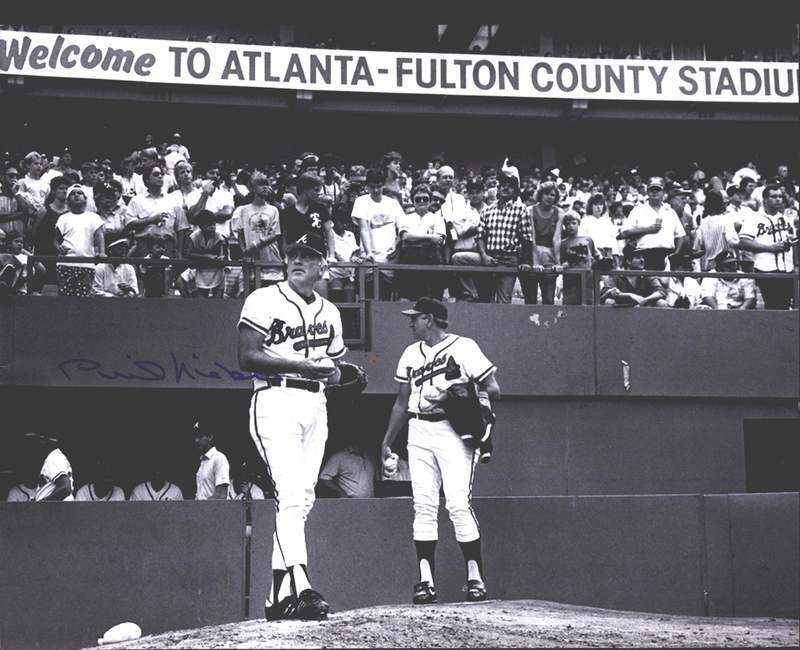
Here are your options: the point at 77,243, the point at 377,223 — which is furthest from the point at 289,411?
the point at 377,223

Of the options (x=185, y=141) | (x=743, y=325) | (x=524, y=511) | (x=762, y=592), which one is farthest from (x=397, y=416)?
(x=185, y=141)

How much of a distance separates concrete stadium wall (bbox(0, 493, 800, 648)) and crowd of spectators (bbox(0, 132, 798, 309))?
122 inches

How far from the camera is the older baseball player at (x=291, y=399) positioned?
6.63 metres

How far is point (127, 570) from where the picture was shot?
405 inches

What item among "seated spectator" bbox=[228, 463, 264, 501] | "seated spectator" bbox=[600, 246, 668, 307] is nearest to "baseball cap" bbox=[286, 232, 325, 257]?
"seated spectator" bbox=[228, 463, 264, 501]

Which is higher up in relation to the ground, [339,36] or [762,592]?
[339,36]

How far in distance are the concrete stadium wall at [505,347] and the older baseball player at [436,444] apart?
4822 millimetres

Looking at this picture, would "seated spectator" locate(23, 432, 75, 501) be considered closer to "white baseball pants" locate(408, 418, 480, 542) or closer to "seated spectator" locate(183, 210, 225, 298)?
"seated spectator" locate(183, 210, 225, 298)

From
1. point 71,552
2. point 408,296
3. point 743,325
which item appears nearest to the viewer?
point 71,552

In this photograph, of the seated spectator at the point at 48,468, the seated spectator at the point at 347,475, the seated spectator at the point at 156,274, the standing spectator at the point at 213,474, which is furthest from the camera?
the seated spectator at the point at 156,274

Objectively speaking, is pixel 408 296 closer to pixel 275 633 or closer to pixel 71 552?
pixel 71 552

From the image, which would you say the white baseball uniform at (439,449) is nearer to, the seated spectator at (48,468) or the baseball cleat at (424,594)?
the baseball cleat at (424,594)

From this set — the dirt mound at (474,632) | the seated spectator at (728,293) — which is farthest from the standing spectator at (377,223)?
the dirt mound at (474,632)

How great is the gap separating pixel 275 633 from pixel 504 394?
28.2ft
